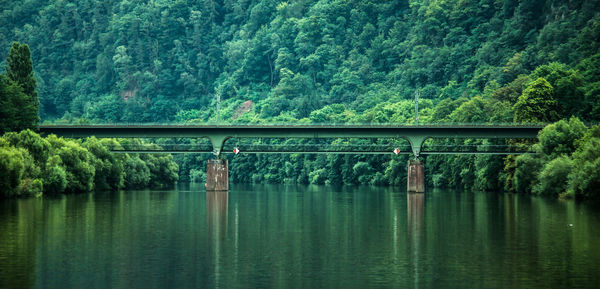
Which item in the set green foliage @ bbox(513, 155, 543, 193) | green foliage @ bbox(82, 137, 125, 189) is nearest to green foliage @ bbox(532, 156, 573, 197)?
green foliage @ bbox(513, 155, 543, 193)

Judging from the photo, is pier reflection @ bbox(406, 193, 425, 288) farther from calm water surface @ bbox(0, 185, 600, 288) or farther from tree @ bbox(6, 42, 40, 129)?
tree @ bbox(6, 42, 40, 129)

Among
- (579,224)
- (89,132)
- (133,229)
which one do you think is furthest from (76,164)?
(579,224)

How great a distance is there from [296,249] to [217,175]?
10016 centimetres

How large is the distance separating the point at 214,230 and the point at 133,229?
5.19 m

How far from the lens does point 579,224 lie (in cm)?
6153

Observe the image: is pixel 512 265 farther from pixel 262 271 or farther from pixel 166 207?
pixel 166 207

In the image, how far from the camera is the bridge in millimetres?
142750

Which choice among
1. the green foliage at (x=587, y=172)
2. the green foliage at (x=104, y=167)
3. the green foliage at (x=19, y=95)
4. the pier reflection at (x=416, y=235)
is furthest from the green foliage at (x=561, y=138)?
the green foliage at (x=19, y=95)

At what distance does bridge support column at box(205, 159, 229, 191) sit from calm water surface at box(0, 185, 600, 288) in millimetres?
70019

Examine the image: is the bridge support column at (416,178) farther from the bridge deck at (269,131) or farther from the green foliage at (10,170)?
the green foliage at (10,170)

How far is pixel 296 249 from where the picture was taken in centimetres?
4697

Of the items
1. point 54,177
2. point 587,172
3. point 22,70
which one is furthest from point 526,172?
point 22,70

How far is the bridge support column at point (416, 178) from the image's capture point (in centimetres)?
13950

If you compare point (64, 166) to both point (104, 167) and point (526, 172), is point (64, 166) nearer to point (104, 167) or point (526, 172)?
point (104, 167)
